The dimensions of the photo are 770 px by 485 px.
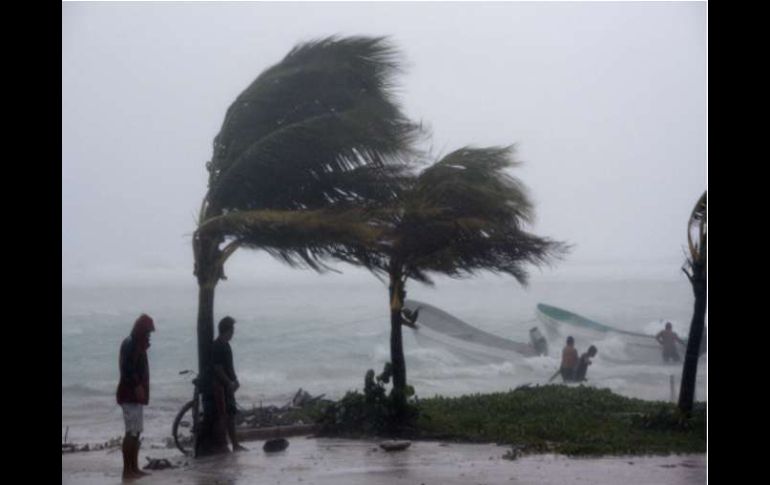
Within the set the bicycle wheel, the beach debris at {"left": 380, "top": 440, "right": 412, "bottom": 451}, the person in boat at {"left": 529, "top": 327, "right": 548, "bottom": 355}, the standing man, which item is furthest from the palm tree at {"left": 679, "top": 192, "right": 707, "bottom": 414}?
the bicycle wheel

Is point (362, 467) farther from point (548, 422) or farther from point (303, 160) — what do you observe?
point (303, 160)

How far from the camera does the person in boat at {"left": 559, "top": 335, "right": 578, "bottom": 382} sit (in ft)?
15.5

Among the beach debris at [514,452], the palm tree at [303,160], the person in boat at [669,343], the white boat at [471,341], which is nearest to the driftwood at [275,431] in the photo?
the palm tree at [303,160]

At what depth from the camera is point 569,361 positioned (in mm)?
4730

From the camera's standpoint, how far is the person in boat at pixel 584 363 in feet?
15.5

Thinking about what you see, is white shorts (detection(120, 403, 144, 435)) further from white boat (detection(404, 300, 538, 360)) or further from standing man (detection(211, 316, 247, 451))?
white boat (detection(404, 300, 538, 360))

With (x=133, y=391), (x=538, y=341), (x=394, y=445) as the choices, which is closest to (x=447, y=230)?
(x=538, y=341)

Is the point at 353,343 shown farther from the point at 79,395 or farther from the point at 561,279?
the point at 79,395

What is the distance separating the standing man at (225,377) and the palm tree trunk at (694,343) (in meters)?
2.20

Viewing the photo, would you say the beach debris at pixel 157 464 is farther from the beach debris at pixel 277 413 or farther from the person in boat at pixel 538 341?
the person in boat at pixel 538 341

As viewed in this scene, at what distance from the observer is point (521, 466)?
15.4 ft
